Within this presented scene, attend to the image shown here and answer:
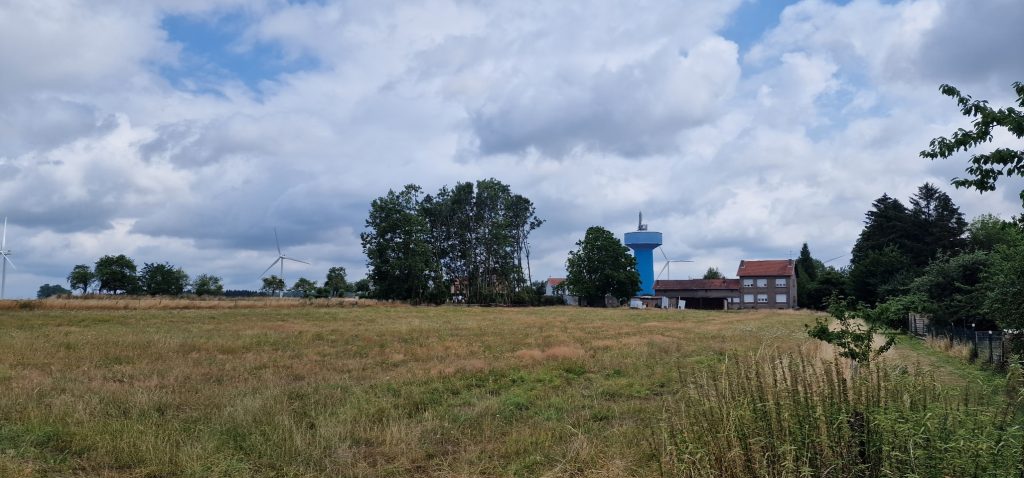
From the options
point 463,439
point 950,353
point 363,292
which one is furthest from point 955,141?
point 363,292

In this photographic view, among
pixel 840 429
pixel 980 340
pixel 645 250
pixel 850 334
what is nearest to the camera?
pixel 840 429

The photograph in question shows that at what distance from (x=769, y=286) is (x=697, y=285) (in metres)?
13.5

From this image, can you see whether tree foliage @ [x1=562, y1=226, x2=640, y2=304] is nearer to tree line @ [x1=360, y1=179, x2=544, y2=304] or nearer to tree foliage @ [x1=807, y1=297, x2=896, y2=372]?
tree line @ [x1=360, y1=179, x2=544, y2=304]

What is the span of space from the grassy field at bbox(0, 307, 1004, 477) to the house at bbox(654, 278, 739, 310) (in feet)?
342

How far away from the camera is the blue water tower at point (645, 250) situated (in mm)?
116562

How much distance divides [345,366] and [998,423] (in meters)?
16.1

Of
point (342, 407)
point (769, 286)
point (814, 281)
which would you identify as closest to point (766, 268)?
point (769, 286)

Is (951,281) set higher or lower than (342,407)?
higher

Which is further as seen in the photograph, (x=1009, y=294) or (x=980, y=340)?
(x=980, y=340)

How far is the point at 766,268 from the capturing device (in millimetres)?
129500

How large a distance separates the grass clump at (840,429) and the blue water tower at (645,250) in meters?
111

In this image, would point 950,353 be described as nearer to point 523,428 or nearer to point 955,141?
point 955,141

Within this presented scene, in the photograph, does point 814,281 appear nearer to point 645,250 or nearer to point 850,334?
point 645,250

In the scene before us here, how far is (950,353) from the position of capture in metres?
25.5
